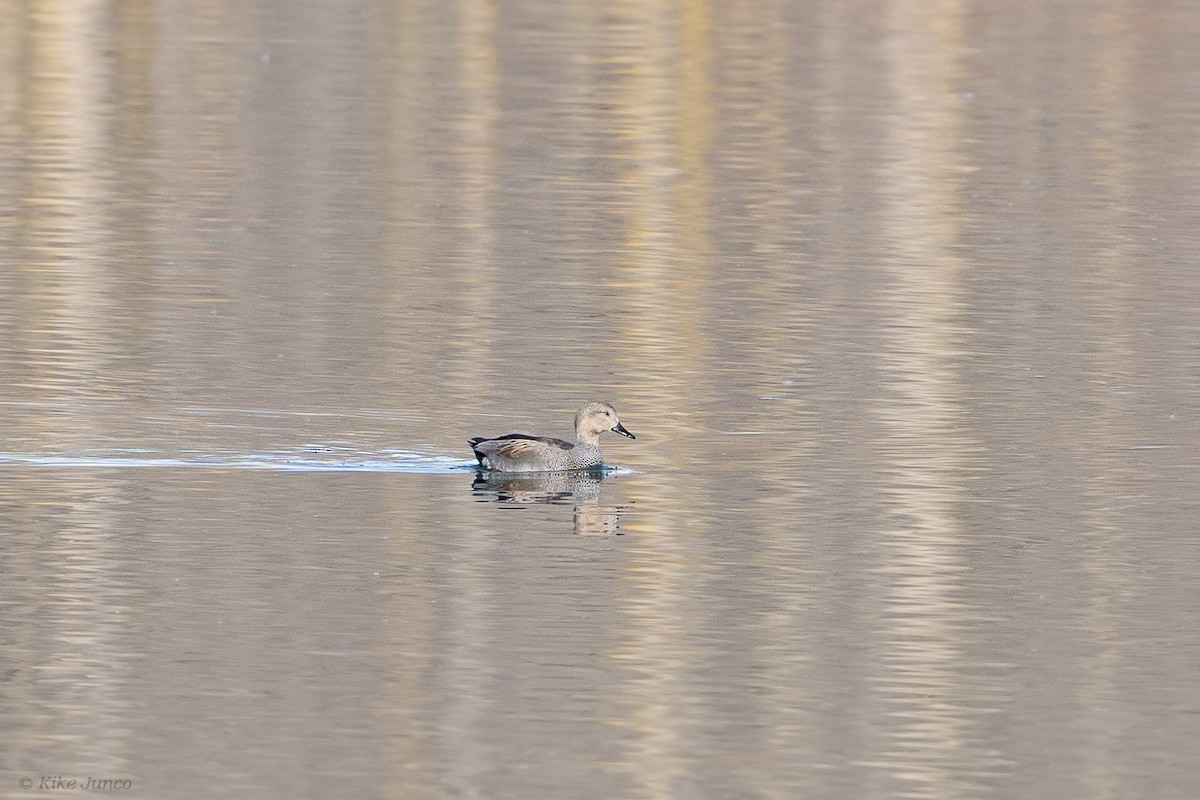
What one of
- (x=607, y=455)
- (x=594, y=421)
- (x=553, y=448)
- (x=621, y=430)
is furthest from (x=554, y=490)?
(x=607, y=455)

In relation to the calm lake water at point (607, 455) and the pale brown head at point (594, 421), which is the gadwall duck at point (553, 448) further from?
the calm lake water at point (607, 455)

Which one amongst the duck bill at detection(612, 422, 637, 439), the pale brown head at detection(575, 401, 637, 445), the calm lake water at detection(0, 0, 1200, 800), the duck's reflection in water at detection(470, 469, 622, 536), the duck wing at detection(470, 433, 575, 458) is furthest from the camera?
the duck bill at detection(612, 422, 637, 439)

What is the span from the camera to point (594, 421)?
1427 centimetres

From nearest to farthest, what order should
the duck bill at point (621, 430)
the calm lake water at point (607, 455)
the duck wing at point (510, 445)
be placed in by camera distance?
the calm lake water at point (607, 455)
the duck wing at point (510, 445)
the duck bill at point (621, 430)

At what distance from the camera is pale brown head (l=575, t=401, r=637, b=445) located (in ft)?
46.7

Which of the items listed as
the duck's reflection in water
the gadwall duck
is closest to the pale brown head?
the gadwall duck

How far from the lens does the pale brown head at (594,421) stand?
14234 millimetres

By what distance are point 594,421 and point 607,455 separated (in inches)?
24.0

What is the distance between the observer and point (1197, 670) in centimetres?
1051

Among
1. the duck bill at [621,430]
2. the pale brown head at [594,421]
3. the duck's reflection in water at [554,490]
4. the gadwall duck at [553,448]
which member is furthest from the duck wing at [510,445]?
the duck bill at [621,430]

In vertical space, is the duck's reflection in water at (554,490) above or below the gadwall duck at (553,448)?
below

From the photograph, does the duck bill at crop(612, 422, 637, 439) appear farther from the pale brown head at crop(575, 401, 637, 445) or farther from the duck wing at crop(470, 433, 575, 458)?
the duck wing at crop(470, 433, 575, 458)

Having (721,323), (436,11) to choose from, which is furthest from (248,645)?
(436,11)

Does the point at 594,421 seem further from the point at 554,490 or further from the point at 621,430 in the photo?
the point at 554,490
